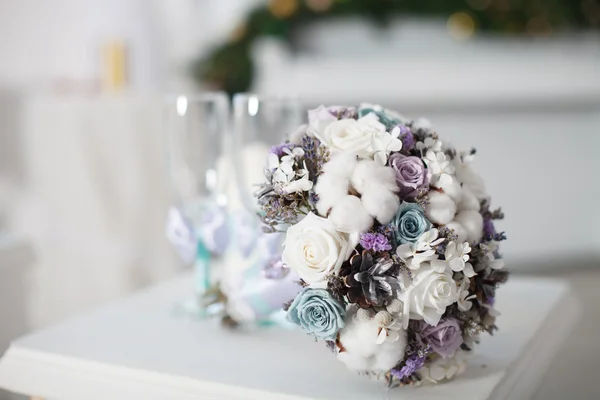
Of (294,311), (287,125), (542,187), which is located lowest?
(542,187)

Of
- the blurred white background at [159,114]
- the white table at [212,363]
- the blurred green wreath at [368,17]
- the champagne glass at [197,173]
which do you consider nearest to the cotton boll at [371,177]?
the white table at [212,363]

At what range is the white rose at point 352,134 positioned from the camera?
79 centimetres

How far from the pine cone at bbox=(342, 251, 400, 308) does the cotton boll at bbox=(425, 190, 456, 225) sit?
7 centimetres

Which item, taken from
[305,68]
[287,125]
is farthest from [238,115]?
[305,68]

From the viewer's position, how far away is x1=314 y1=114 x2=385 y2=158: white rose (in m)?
0.79

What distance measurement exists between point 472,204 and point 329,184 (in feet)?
0.53

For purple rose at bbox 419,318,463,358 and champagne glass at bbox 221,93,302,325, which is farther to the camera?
champagne glass at bbox 221,93,302,325

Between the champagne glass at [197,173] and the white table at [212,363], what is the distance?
0.11 m

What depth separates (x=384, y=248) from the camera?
0.73 metres

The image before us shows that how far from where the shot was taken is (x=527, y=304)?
1.15 metres

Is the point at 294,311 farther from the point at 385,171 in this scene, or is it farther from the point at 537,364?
the point at 537,364

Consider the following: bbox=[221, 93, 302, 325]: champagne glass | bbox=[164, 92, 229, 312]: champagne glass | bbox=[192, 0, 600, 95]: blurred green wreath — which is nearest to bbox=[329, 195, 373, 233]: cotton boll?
bbox=[221, 93, 302, 325]: champagne glass

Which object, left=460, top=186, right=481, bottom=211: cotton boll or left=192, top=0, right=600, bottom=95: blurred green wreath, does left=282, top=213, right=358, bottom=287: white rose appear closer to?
left=460, top=186, right=481, bottom=211: cotton boll

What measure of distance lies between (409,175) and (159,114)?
1595 millimetres
